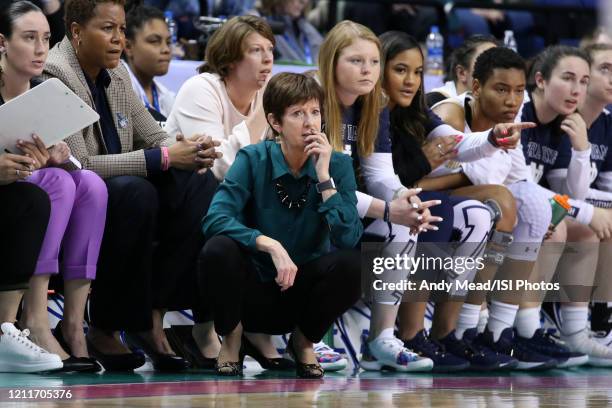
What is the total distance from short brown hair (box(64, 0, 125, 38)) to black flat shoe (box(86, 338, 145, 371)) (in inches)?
44.8

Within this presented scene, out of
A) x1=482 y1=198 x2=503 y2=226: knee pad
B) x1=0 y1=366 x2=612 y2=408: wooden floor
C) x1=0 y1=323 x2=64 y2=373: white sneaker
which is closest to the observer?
x1=0 y1=366 x2=612 y2=408: wooden floor

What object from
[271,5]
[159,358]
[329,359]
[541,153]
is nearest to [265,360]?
[329,359]

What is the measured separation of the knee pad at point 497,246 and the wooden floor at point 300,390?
65 cm

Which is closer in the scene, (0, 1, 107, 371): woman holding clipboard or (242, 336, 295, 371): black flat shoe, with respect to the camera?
(0, 1, 107, 371): woman holding clipboard

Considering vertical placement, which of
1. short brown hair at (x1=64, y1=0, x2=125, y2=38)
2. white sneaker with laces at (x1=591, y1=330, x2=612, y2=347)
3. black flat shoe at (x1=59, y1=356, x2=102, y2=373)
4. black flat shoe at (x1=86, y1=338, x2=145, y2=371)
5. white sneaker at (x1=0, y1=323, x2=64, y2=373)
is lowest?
white sneaker with laces at (x1=591, y1=330, x2=612, y2=347)

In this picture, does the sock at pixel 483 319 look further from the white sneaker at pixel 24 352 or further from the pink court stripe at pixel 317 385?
the white sneaker at pixel 24 352

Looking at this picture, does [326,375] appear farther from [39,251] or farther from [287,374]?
[39,251]

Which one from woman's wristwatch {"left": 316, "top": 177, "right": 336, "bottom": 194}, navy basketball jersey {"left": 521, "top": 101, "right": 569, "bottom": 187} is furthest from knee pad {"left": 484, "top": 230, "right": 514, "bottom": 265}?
woman's wristwatch {"left": 316, "top": 177, "right": 336, "bottom": 194}

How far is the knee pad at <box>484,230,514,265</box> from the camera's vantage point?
15.8ft

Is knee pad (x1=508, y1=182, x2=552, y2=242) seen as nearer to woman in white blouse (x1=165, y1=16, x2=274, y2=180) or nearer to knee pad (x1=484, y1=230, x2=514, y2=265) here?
knee pad (x1=484, y1=230, x2=514, y2=265)

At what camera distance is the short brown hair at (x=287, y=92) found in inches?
157

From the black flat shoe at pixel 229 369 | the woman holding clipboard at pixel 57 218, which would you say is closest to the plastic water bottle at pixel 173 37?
the woman holding clipboard at pixel 57 218

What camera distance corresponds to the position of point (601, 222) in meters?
5.36

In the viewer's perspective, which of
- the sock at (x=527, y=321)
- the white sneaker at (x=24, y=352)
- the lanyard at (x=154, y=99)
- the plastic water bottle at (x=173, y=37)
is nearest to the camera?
the white sneaker at (x=24, y=352)
